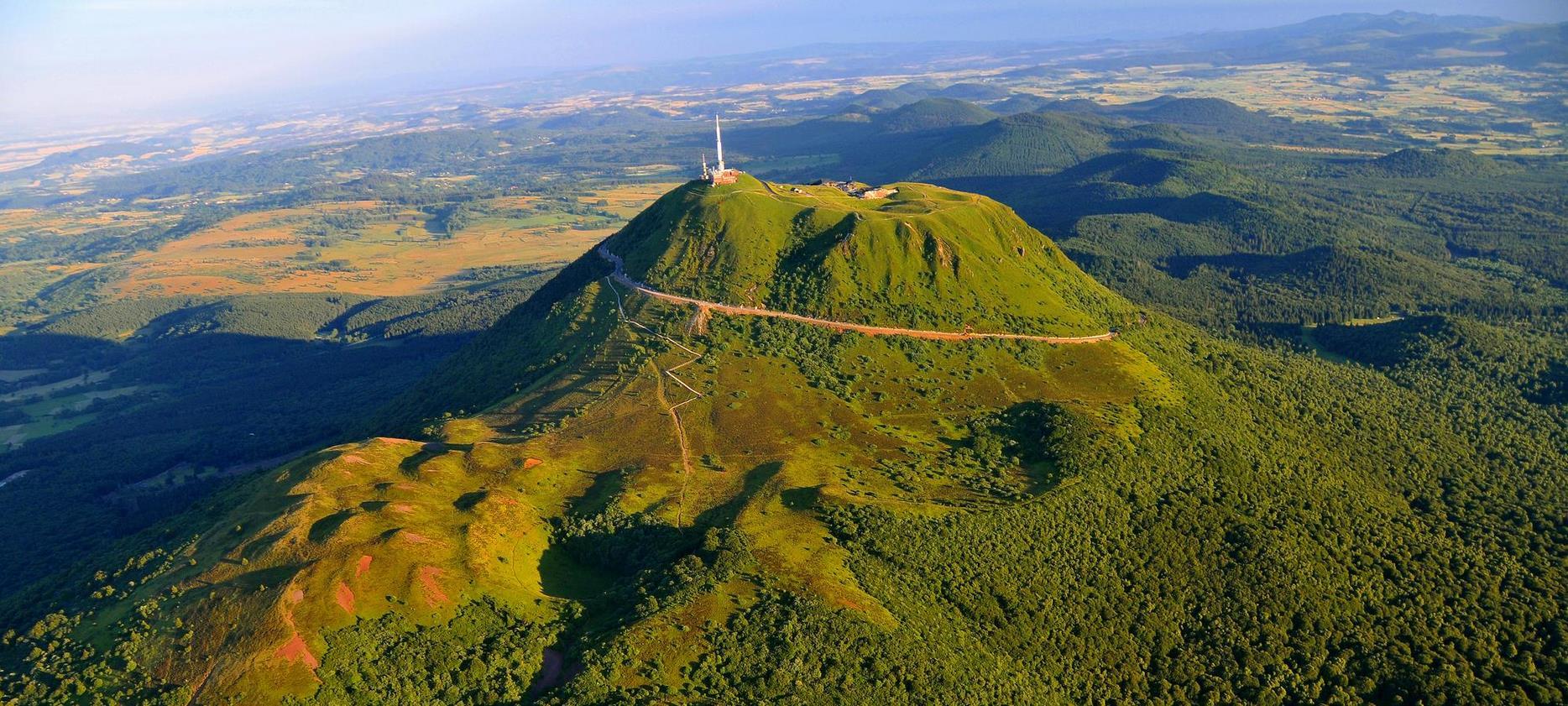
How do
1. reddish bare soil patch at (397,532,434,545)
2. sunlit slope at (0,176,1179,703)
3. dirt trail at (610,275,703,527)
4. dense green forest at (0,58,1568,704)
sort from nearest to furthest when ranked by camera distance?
sunlit slope at (0,176,1179,703) < dense green forest at (0,58,1568,704) < reddish bare soil patch at (397,532,434,545) < dirt trail at (610,275,703,527)

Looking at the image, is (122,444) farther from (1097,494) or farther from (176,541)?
(1097,494)

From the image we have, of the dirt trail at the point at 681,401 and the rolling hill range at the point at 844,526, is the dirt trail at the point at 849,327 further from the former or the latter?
the dirt trail at the point at 681,401

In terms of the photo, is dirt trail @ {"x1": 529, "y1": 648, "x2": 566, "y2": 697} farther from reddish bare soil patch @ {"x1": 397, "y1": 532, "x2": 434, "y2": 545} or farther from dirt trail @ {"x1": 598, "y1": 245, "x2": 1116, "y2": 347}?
dirt trail @ {"x1": 598, "y1": 245, "x2": 1116, "y2": 347}

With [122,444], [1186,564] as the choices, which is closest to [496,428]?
[1186,564]

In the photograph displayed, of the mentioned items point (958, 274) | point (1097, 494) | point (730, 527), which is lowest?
point (1097, 494)

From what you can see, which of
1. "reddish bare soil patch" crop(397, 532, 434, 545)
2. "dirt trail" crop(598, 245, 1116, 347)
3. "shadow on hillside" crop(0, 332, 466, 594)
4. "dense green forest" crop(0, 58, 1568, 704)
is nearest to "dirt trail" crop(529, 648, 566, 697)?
"dense green forest" crop(0, 58, 1568, 704)
